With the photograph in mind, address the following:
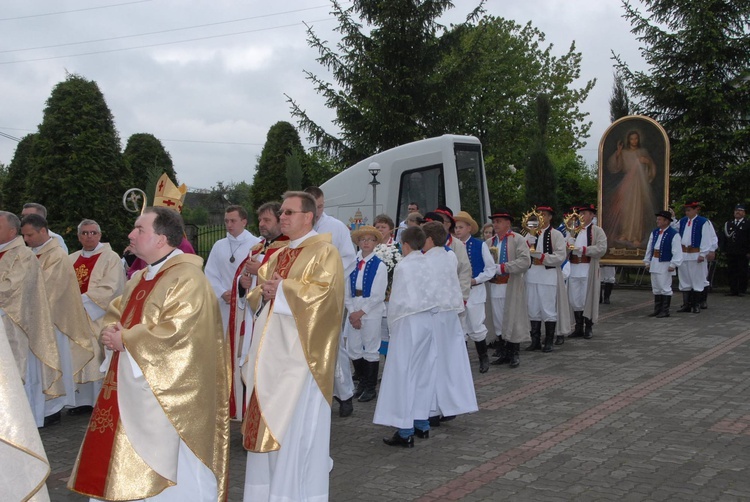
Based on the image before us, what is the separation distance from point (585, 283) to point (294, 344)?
8.66m

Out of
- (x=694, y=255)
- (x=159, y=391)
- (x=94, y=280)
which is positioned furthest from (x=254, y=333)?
(x=694, y=255)

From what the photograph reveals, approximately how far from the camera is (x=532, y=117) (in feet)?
122

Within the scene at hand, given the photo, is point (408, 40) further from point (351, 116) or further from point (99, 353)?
point (99, 353)

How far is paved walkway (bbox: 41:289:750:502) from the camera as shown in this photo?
5391mm

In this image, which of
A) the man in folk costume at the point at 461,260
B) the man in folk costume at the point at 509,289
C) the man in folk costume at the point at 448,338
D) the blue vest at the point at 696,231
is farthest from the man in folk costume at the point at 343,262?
the blue vest at the point at 696,231

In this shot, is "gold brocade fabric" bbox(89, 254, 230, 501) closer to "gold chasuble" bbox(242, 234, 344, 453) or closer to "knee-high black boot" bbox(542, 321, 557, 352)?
"gold chasuble" bbox(242, 234, 344, 453)

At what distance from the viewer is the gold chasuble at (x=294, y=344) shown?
176 inches

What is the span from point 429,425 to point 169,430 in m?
3.42

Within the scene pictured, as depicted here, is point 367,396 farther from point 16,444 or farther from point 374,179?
point 374,179

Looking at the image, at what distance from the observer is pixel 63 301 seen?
7.63 meters

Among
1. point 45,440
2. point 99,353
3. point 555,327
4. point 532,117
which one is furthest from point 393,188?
point 532,117

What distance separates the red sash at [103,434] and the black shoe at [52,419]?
401 centimetres

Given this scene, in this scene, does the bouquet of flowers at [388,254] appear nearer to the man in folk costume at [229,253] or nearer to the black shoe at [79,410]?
the man in folk costume at [229,253]

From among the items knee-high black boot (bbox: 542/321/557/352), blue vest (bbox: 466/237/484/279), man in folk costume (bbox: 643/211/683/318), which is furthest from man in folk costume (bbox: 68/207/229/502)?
man in folk costume (bbox: 643/211/683/318)
